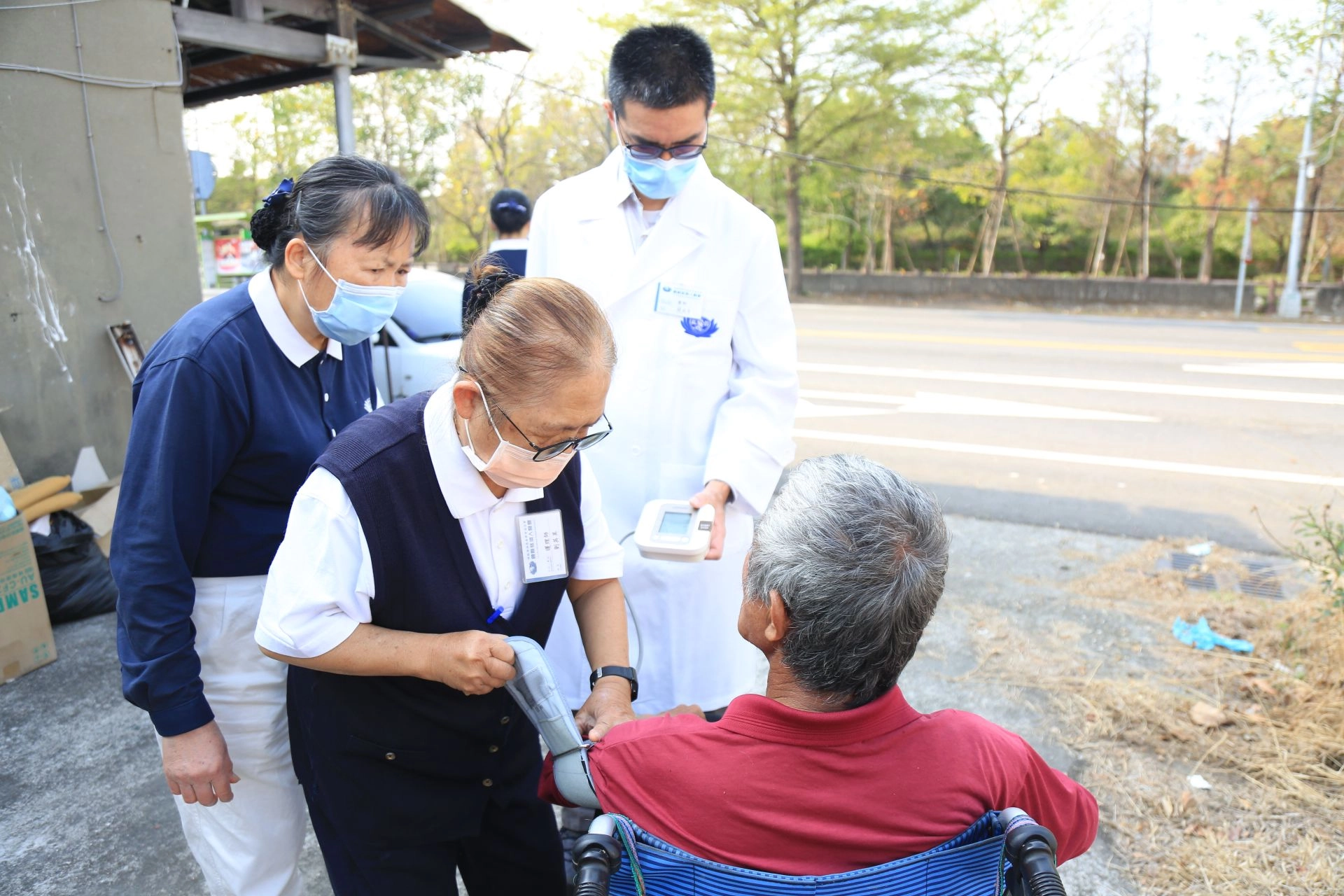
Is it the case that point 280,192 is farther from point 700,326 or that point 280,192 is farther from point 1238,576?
point 1238,576

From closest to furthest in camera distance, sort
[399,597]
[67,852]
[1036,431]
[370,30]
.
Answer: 1. [399,597]
2. [67,852]
3. [370,30]
4. [1036,431]

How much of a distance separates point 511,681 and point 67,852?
6.48 feet

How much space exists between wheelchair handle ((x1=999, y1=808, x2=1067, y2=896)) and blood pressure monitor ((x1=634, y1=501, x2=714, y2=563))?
0.90 meters

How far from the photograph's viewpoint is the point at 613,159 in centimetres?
234

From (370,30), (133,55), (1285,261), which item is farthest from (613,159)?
(1285,261)

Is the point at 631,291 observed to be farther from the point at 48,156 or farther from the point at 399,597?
the point at 48,156

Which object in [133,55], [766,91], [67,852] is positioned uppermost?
[766,91]

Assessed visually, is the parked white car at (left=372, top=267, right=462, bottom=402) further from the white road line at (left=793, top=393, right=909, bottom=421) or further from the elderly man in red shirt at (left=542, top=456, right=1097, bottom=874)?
the elderly man in red shirt at (left=542, top=456, right=1097, bottom=874)

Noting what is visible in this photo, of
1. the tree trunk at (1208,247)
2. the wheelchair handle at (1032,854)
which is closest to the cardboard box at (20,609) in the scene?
the wheelchair handle at (1032,854)

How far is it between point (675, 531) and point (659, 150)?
3.05 ft

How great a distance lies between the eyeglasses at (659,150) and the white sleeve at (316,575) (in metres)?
1.20

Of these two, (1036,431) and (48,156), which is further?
(1036,431)

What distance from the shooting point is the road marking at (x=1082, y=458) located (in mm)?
6410

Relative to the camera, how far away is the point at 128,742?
312cm
